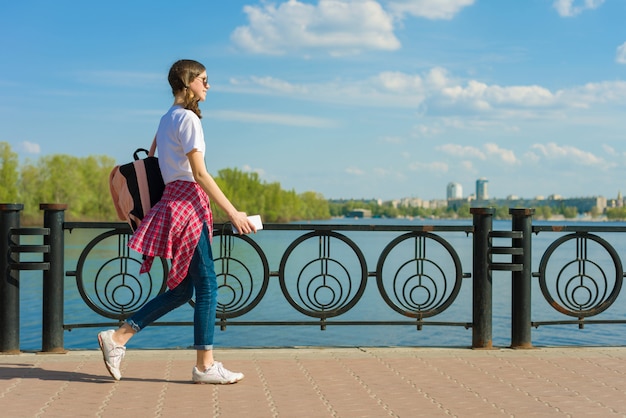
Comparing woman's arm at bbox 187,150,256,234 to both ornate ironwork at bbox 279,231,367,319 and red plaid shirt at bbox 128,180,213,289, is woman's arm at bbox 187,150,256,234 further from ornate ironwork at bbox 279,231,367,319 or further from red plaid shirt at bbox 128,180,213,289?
ornate ironwork at bbox 279,231,367,319

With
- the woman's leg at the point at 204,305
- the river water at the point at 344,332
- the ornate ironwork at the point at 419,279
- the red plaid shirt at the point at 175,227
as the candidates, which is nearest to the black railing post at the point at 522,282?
the ornate ironwork at the point at 419,279

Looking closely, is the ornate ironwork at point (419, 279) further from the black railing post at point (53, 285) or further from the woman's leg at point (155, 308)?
the black railing post at point (53, 285)

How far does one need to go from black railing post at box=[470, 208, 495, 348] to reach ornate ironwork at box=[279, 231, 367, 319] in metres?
0.96

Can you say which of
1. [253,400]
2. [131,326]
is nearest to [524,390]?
[253,400]

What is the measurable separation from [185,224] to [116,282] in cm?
2189

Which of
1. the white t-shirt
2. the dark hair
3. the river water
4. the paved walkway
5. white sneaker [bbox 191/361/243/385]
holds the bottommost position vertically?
the river water

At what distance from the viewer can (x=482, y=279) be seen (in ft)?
21.9

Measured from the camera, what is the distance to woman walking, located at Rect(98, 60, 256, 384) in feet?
16.3

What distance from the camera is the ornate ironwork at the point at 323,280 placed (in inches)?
264

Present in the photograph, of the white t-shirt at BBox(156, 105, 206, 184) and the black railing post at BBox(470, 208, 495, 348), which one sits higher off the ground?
the white t-shirt at BBox(156, 105, 206, 184)

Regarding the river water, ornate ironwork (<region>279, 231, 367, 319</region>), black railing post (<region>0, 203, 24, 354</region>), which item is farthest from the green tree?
black railing post (<region>0, 203, 24, 354</region>)

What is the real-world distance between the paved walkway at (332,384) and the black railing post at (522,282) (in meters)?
0.22

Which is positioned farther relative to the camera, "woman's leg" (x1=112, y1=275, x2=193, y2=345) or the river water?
the river water

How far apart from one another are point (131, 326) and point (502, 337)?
44.6ft
